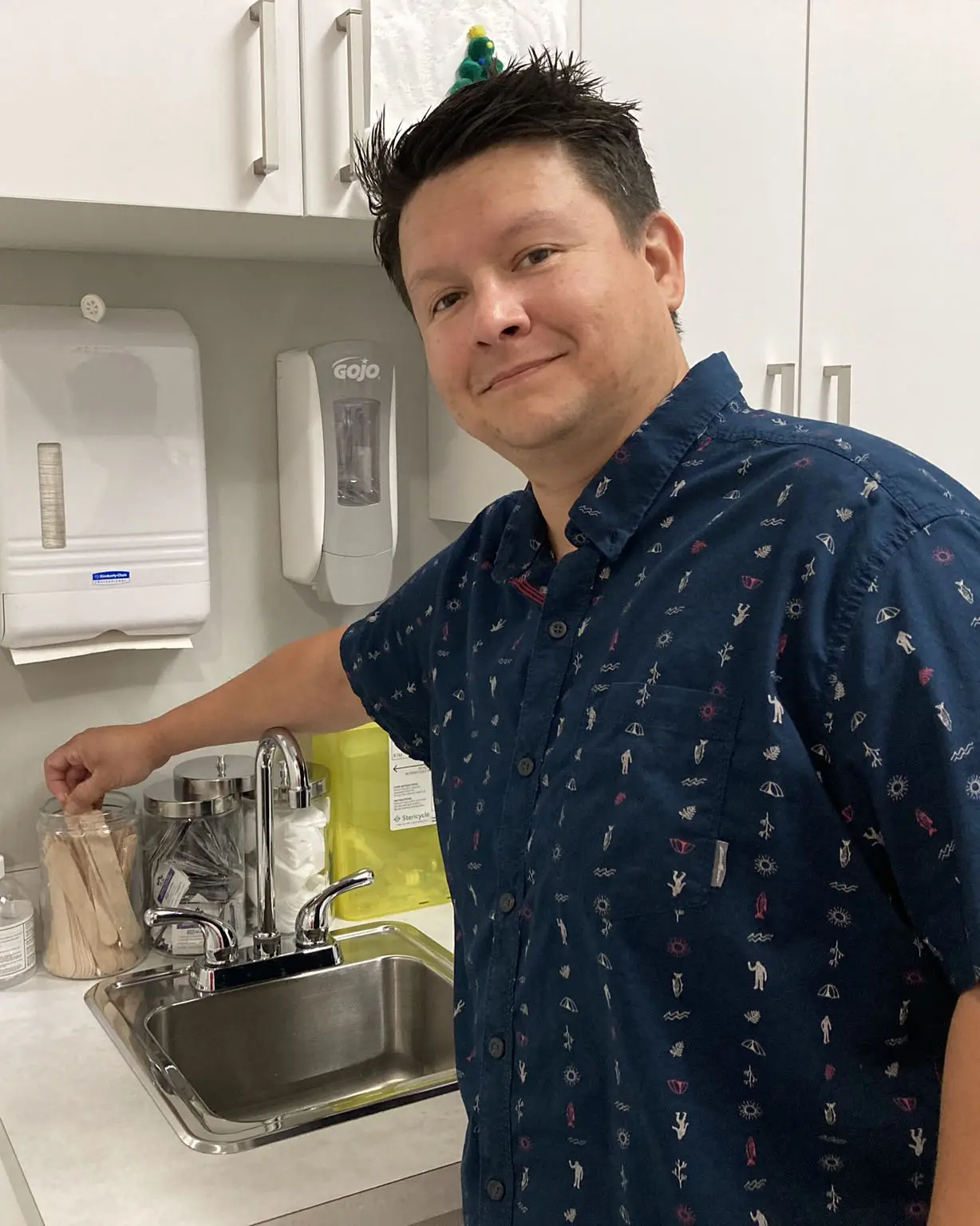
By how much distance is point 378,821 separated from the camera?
5.28ft

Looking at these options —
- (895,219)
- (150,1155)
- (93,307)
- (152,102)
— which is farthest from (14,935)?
(895,219)

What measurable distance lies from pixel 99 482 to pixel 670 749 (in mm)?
928

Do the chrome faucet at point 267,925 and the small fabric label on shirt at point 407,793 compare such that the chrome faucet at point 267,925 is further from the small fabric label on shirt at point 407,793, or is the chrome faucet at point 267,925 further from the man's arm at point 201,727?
the small fabric label on shirt at point 407,793

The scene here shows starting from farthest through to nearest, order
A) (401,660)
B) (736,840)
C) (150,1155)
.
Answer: (401,660) → (150,1155) → (736,840)

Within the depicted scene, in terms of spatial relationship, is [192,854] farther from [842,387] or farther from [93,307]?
[842,387]

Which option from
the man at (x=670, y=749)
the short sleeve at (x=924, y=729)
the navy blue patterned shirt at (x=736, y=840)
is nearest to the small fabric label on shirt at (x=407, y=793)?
the man at (x=670, y=749)

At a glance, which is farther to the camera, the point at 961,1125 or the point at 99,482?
the point at 99,482

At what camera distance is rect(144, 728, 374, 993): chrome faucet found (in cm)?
137

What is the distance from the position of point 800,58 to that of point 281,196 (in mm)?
716

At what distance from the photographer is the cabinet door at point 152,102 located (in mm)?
1069

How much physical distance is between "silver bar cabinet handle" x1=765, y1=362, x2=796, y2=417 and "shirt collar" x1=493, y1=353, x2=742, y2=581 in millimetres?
644

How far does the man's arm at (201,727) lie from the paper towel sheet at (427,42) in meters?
0.56

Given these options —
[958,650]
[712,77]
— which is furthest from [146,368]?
[958,650]

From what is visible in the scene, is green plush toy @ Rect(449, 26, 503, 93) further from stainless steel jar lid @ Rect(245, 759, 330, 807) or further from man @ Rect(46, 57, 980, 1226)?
stainless steel jar lid @ Rect(245, 759, 330, 807)
